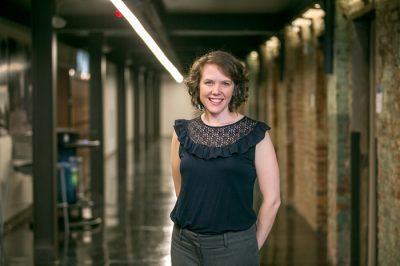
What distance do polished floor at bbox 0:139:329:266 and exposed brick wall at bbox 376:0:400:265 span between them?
171 cm

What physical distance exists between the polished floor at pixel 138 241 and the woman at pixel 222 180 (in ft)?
12.5

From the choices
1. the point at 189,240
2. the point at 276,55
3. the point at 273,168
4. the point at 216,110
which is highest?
the point at 276,55

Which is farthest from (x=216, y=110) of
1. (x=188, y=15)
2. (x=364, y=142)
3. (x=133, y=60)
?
(x=133, y=60)

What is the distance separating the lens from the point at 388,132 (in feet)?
15.5

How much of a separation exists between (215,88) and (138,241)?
5133mm

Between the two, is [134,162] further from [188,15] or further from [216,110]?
[216,110]

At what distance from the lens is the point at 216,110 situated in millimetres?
2699

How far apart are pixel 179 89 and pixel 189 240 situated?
29.1m

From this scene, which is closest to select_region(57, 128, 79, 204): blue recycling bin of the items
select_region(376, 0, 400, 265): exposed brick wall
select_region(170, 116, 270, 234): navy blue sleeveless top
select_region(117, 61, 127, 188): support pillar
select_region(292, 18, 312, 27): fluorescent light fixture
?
select_region(292, 18, 312, 27): fluorescent light fixture

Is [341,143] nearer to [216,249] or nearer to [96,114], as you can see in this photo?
[216,249]

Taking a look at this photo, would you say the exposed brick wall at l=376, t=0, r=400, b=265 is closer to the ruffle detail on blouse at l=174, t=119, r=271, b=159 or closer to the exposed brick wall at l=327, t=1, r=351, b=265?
the exposed brick wall at l=327, t=1, r=351, b=265

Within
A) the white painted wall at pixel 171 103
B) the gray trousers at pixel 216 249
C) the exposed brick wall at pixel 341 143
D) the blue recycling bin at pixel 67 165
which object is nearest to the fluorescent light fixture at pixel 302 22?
the exposed brick wall at pixel 341 143

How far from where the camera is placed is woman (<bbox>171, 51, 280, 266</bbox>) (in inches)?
104

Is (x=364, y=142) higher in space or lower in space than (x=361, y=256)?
higher
